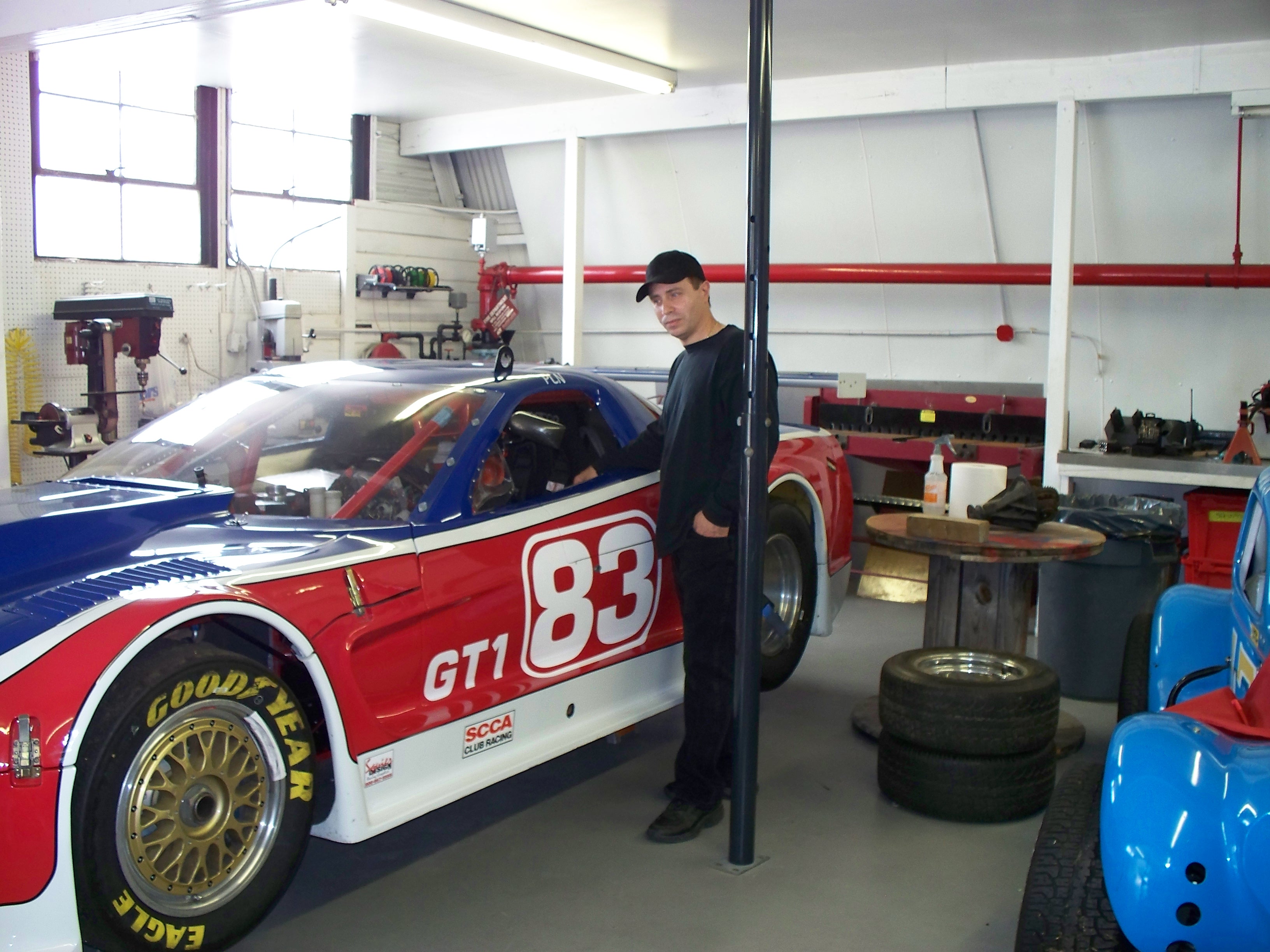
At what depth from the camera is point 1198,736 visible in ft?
6.98

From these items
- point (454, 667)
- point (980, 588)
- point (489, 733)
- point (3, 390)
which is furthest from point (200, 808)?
point (3, 390)

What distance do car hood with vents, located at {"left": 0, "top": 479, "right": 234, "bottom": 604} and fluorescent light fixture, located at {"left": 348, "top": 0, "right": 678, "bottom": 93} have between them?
3260 millimetres

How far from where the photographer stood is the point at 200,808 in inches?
102

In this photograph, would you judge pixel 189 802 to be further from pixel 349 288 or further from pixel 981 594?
pixel 349 288

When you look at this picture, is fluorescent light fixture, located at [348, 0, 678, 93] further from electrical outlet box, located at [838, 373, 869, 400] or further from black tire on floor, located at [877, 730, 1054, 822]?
black tire on floor, located at [877, 730, 1054, 822]

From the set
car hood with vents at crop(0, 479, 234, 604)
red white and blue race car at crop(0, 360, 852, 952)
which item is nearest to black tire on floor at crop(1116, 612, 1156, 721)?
red white and blue race car at crop(0, 360, 852, 952)

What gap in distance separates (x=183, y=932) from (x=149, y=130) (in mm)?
7071

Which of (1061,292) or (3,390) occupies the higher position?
(1061,292)

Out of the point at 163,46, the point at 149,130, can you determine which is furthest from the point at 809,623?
the point at 149,130

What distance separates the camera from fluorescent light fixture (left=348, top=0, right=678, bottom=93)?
Answer: 5.72 metres

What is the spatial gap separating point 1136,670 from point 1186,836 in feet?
6.02

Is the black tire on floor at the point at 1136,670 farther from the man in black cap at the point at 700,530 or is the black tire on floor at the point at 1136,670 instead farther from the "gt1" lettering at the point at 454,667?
the "gt1" lettering at the point at 454,667

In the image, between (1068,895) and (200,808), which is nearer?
(1068,895)

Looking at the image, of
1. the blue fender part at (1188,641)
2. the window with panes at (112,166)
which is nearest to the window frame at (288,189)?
the window with panes at (112,166)
